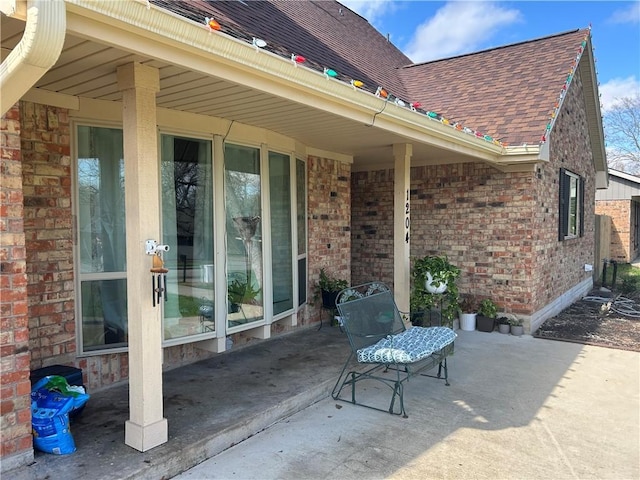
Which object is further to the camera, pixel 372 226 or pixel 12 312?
pixel 372 226

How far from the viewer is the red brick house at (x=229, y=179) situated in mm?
2574

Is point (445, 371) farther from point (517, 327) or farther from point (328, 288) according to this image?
point (517, 327)

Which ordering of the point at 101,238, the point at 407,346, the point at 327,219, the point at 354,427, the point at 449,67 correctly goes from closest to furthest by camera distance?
the point at 354,427 < the point at 101,238 < the point at 407,346 < the point at 327,219 < the point at 449,67

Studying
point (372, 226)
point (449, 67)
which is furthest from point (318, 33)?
point (449, 67)

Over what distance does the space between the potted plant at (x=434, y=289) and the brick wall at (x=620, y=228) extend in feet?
43.1

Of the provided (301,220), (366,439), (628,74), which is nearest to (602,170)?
(301,220)

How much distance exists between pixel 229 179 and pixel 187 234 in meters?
0.74

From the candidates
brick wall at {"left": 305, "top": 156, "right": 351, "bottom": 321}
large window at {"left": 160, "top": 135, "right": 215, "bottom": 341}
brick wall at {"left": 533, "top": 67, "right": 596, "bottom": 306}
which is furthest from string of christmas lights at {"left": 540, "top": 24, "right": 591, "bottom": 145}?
large window at {"left": 160, "top": 135, "right": 215, "bottom": 341}

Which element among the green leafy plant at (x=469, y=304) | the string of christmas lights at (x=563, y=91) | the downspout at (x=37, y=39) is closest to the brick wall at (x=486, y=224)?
the green leafy plant at (x=469, y=304)

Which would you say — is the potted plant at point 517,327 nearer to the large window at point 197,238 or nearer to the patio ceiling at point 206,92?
the patio ceiling at point 206,92

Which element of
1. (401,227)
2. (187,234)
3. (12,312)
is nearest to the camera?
(12,312)

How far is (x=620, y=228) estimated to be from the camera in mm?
16781

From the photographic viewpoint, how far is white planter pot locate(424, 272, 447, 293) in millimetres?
6227

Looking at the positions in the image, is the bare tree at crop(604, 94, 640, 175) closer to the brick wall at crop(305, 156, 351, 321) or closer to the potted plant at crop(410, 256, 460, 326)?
the potted plant at crop(410, 256, 460, 326)
